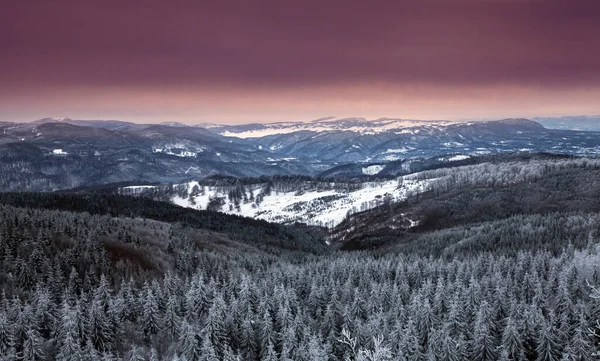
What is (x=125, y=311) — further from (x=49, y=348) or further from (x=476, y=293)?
(x=476, y=293)

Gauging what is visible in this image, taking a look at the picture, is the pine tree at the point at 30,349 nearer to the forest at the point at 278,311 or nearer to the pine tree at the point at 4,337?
the forest at the point at 278,311

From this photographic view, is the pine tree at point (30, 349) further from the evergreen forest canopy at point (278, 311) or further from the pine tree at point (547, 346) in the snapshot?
the pine tree at point (547, 346)

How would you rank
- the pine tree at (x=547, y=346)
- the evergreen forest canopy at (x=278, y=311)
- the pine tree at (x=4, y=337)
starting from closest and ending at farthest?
1. the pine tree at (x=4, y=337)
2. the pine tree at (x=547, y=346)
3. the evergreen forest canopy at (x=278, y=311)

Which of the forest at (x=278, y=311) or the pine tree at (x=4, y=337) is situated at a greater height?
the pine tree at (x=4, y=337)

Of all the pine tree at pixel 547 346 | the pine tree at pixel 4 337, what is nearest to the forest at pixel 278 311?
the pine tree at pixel 547 346

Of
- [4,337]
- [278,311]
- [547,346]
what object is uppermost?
[4,337]

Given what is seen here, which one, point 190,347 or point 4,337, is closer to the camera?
point 4,337

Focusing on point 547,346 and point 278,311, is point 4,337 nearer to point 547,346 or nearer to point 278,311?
point 278,311

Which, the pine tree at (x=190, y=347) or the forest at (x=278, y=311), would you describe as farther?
the pine tree at (x=190, y=347)

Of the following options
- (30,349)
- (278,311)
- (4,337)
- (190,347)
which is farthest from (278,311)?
(4,337)

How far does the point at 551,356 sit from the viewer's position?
60.0 metres

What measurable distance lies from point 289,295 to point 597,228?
6949 inches

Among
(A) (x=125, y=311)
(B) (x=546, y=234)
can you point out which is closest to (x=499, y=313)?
(A) (x=125, y=311)

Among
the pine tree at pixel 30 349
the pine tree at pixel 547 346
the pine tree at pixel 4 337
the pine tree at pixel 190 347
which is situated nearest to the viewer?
the pine tree at pixel 30 349
